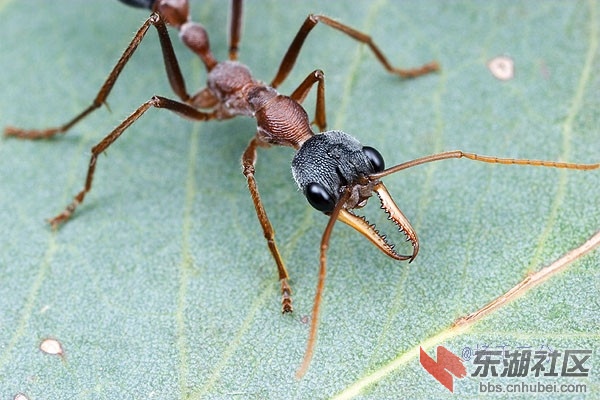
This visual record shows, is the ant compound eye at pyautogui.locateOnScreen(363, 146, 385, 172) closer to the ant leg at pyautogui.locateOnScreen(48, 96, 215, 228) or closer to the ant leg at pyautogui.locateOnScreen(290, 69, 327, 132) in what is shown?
the ant leg at pyautogui.locateOnScreen(290, 69, 327, 132)

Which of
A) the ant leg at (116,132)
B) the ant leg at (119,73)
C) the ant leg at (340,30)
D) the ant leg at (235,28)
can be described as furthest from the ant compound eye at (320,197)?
the ant leg at (235,28)

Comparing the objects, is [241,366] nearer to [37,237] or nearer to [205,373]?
[205,373]

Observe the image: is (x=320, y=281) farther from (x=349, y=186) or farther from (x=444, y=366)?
(x=444, y=366)

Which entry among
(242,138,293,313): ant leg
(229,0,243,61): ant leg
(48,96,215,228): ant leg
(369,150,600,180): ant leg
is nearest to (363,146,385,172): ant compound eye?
(369,150,600,180): ant leg

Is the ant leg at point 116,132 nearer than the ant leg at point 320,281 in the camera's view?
No

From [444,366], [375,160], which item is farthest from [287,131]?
[444,366]

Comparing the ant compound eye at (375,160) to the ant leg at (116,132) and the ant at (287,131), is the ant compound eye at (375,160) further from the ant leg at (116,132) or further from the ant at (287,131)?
the ant leg at (116,132)
